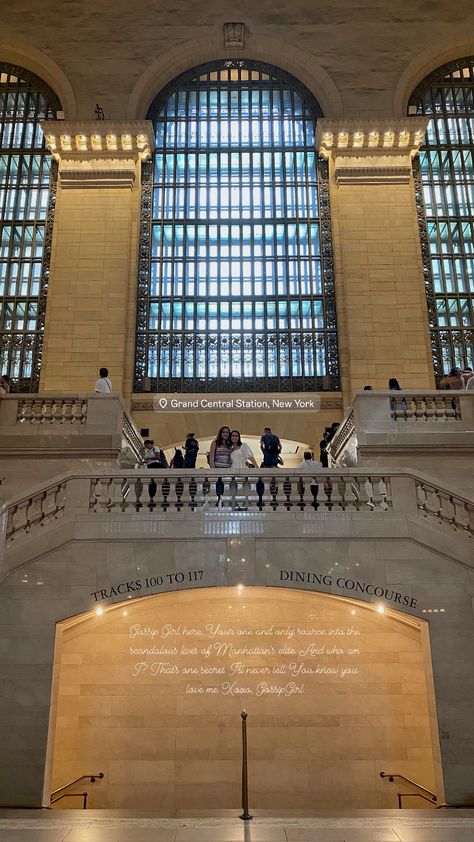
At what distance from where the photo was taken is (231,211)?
922 inches

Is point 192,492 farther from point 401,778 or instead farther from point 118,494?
point 401,778

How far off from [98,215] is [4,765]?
1689cm

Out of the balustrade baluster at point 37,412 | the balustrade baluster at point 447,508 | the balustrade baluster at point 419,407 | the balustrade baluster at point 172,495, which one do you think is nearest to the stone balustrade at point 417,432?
the balustrade baluster at point 419,407

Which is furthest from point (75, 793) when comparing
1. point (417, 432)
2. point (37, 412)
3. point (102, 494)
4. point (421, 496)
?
point (417, 432)

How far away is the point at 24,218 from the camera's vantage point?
23.4m

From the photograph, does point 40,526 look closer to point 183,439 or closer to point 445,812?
point 445,812

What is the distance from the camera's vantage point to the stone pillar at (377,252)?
21.1 meters

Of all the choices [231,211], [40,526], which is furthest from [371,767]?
[231,211]

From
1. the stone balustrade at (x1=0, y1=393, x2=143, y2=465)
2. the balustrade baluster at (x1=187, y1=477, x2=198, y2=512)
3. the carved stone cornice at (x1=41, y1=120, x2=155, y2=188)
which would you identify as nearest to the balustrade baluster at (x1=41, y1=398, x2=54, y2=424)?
the stone balustrade at (x1=0, y1=393, x2=143, y2=465)

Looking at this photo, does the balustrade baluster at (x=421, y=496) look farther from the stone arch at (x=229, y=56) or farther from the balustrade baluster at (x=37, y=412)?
the stone arch at (x=229, y=56)

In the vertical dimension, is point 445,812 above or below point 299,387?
below

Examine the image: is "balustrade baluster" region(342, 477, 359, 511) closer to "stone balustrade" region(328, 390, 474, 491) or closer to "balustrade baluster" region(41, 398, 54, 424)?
"stone balustrade" region(328, 390, 474, 491)

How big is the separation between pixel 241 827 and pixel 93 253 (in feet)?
58.2

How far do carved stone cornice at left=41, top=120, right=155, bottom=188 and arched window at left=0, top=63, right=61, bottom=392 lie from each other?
103 centimetres
